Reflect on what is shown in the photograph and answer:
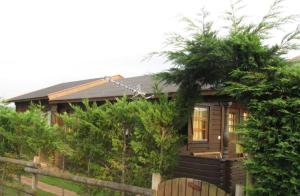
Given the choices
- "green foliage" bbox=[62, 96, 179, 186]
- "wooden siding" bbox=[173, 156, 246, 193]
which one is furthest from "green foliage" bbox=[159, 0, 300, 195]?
"wooden siding" bbox=[173, 156, 246, 193]

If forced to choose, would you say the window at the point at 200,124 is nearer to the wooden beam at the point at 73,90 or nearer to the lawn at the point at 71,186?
the lawn at the point at 71,186

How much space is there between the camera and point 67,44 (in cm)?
3488

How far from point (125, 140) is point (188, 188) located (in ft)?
10.2

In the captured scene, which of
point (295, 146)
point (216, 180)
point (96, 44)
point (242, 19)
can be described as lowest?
point (216, 180)

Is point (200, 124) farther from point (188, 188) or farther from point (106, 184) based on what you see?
point (188, 188)

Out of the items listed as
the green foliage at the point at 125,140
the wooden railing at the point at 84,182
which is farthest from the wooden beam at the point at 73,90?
the green foliage at the point at 125,140

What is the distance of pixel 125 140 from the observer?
8352 mm

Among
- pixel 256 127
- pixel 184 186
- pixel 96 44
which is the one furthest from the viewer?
pixel 96 44

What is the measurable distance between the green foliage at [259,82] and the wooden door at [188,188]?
653 mm

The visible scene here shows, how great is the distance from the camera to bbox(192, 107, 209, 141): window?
49.3 feet

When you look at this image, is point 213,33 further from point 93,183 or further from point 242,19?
point 93,183

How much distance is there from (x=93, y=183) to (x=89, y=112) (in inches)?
81.9

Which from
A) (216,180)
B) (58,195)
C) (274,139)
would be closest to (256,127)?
(274,139)

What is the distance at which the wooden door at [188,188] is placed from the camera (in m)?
5.18
